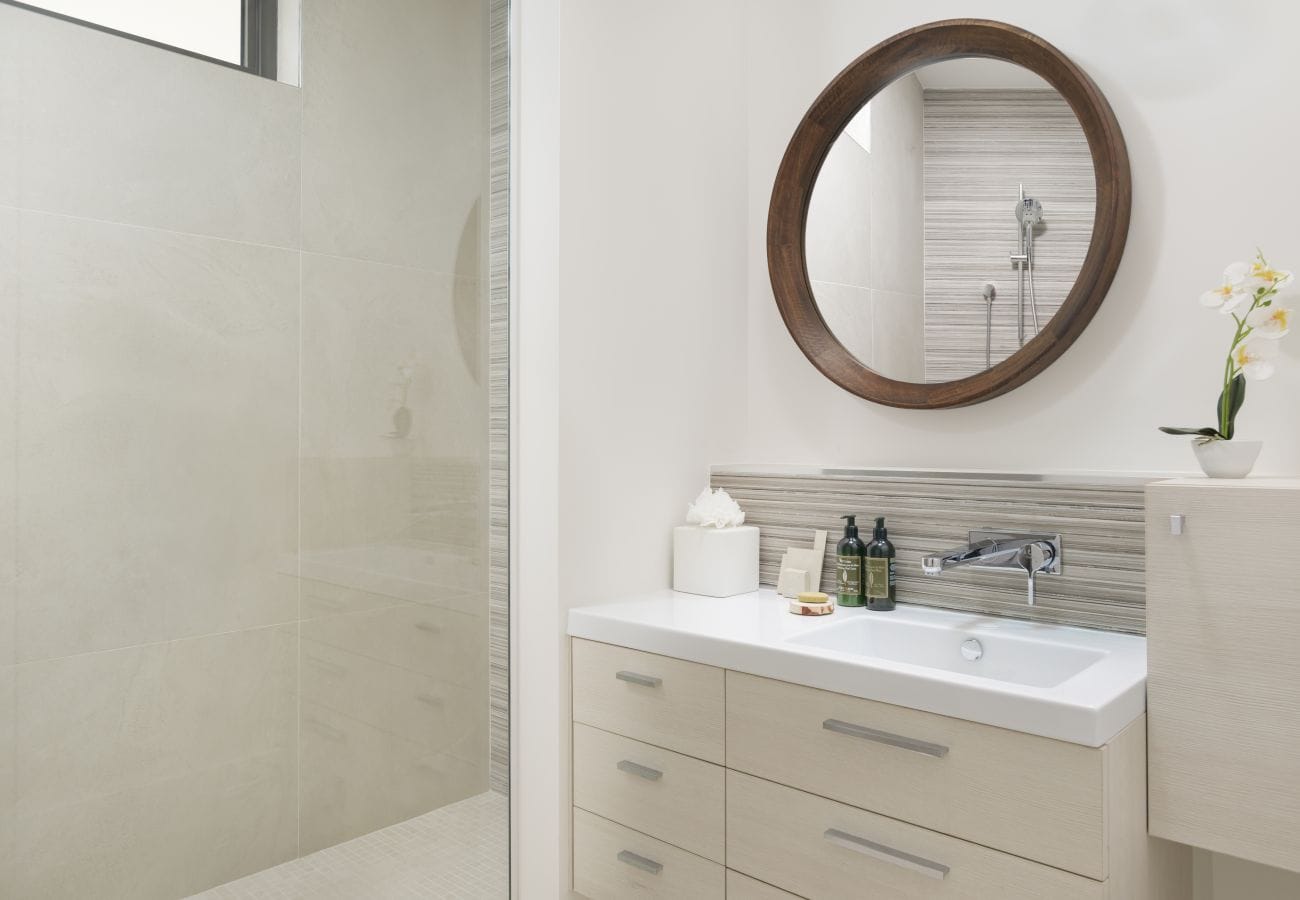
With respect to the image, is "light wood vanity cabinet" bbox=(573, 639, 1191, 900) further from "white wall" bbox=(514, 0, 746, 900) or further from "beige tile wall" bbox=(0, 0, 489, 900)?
"beige tile wall" bbox=(0, 0, 489, 900)

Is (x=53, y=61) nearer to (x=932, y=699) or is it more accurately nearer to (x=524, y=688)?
(x=524, y=688)

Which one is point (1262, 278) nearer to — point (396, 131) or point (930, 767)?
point (930, 767)

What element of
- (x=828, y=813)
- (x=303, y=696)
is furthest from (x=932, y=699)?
(x=303, y=696)

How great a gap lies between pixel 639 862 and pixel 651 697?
0.30m

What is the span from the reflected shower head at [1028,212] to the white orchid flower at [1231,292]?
1.28ft

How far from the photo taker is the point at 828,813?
127cm

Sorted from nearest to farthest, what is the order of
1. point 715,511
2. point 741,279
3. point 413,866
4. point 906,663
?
1. point 906,663
2. point 413,866
3. point 715,511
4. point 741,279

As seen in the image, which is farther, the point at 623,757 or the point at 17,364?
the point at 623,757

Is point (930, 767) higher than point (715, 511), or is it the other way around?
point (715, 511)

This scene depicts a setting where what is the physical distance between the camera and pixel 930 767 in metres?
1.16

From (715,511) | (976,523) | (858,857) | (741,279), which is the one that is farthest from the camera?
(741,279)

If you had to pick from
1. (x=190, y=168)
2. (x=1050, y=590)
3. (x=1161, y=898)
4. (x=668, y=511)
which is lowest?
(x=1161, y=898)

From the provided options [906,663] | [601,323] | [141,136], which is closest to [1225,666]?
[906,663]

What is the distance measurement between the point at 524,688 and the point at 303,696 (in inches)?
18.3
